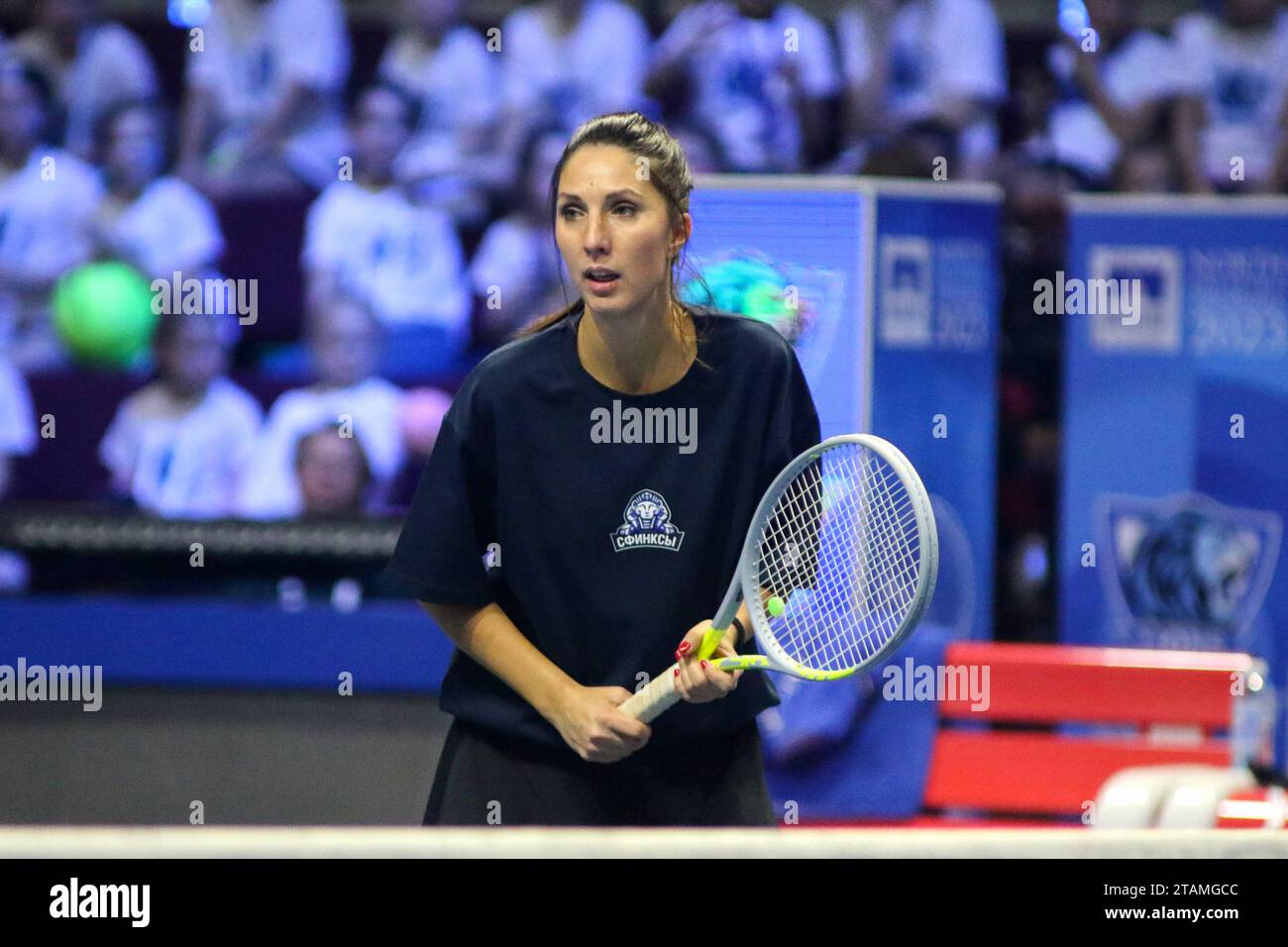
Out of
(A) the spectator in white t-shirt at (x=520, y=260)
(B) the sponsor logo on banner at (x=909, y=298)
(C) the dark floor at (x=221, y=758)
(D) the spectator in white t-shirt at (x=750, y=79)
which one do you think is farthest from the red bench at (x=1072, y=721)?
(D) the spectator in white t-shirt at (x=750, y=79)

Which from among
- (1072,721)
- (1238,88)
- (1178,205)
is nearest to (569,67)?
(1178,205)

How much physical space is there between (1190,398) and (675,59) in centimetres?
198

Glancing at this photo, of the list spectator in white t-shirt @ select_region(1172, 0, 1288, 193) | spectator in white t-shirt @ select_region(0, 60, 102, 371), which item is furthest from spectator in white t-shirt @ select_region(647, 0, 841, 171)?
spectator in white t-shirt @ select_region(0, 60, 102, 371)

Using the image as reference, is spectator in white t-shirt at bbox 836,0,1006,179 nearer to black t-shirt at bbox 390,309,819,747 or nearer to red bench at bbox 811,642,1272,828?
red bench at bbox 811,642,1272,828

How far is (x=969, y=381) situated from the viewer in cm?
487

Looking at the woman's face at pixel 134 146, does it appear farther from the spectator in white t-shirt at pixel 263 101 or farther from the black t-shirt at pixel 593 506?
the black t-shirt at pixel 593 506

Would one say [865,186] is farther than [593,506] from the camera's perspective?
Yes

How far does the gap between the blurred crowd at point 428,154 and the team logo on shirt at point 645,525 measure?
3.26 metres

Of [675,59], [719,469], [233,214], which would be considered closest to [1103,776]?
[719,469]

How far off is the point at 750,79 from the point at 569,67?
605 millimetres

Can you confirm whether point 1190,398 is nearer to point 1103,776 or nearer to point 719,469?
point 1103,776

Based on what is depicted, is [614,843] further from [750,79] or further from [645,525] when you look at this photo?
[750,79]

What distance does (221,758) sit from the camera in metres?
4.86

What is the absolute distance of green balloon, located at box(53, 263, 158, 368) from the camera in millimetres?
5324
